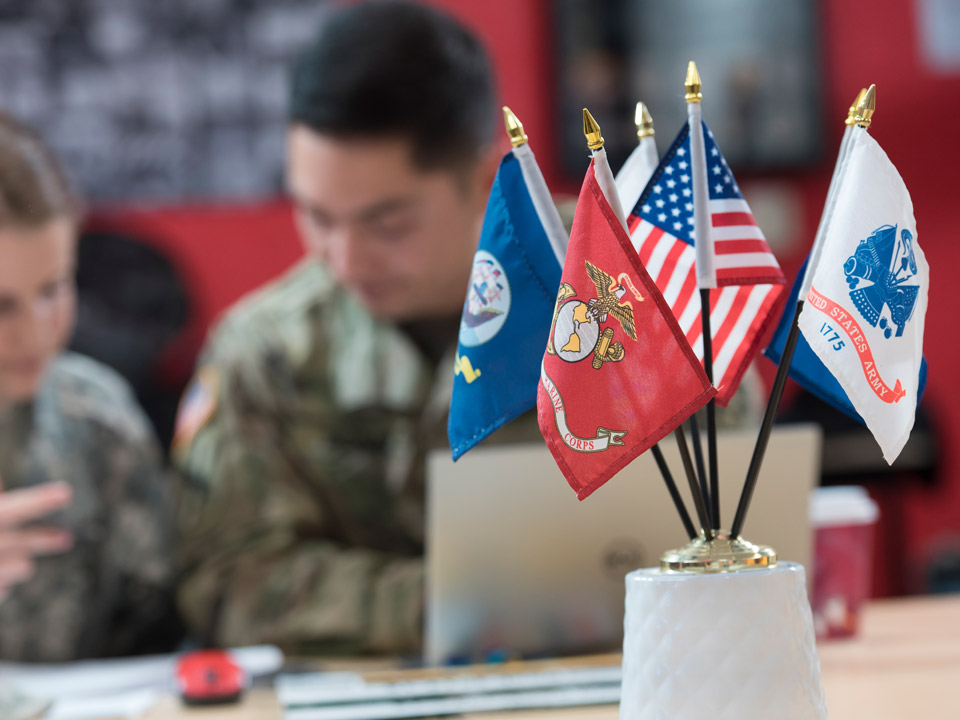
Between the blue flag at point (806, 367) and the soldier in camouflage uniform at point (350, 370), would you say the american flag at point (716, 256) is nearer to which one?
the blue flag at point (806, 367)

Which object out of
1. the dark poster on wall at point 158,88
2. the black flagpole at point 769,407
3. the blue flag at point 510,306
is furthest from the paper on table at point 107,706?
the dark poster on wall at point 158,88

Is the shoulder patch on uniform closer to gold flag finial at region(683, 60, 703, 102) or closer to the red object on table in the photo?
the red object on table

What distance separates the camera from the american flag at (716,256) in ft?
2.10

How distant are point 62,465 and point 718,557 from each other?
1.43 m

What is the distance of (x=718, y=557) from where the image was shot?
604 mm

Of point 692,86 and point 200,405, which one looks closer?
point 692,86

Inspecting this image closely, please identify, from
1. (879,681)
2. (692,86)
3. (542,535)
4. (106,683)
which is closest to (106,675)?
(106,683)

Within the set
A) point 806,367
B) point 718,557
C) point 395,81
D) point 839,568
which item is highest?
point 395,81

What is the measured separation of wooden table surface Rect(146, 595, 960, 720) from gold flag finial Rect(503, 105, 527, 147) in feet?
1.56

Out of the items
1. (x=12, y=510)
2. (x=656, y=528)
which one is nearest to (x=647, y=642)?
(x=656, y=528)

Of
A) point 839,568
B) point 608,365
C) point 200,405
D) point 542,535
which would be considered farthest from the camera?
point 200,405

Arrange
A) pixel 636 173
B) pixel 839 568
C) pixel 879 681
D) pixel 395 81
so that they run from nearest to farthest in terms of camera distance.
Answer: pixel 636 173 < pixel 879 681 < pixel 839 568 < pixel 395 81

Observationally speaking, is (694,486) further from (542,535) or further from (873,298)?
(542,535)

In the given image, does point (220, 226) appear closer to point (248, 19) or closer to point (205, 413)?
point (248, 19)
